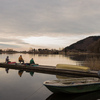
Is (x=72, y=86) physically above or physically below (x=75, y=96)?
above

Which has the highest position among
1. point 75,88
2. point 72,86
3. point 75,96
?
point 72,86

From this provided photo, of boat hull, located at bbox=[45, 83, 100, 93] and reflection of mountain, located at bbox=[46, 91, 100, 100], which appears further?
reflection of mountain, located at bbox=[46, 91, 100, 100]

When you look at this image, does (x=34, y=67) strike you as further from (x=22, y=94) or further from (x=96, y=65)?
(x=96, y=65)

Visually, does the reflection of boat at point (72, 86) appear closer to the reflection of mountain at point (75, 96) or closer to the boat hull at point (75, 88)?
the boat hull at point (75, 88)

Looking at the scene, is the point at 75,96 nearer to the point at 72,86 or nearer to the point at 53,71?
the point at 72,86

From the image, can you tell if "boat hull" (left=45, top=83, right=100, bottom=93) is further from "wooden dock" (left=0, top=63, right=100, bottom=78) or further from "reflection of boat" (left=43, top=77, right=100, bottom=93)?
"wooden dock" (left=0, top=63, right=100, bottom=78)

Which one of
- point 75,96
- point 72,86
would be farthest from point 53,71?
point 72,86

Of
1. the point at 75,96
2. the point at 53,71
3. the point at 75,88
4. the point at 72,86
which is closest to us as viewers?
the point at 72,86

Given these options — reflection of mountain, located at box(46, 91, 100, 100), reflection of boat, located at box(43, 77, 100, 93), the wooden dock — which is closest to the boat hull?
reflection of boat, located at box(43, 77, 100, 93)

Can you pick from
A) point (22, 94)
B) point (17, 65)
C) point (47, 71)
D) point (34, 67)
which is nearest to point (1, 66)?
point (17, 65)

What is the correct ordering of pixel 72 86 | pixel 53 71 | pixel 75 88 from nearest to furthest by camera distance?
1. pixel 72 86
2. pixel 75 88
3. pixel 53 71

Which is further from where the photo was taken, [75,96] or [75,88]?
[75,96]

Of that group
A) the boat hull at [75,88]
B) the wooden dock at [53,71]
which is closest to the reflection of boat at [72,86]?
the boat hull at [75,88]

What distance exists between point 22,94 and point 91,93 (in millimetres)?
5142
